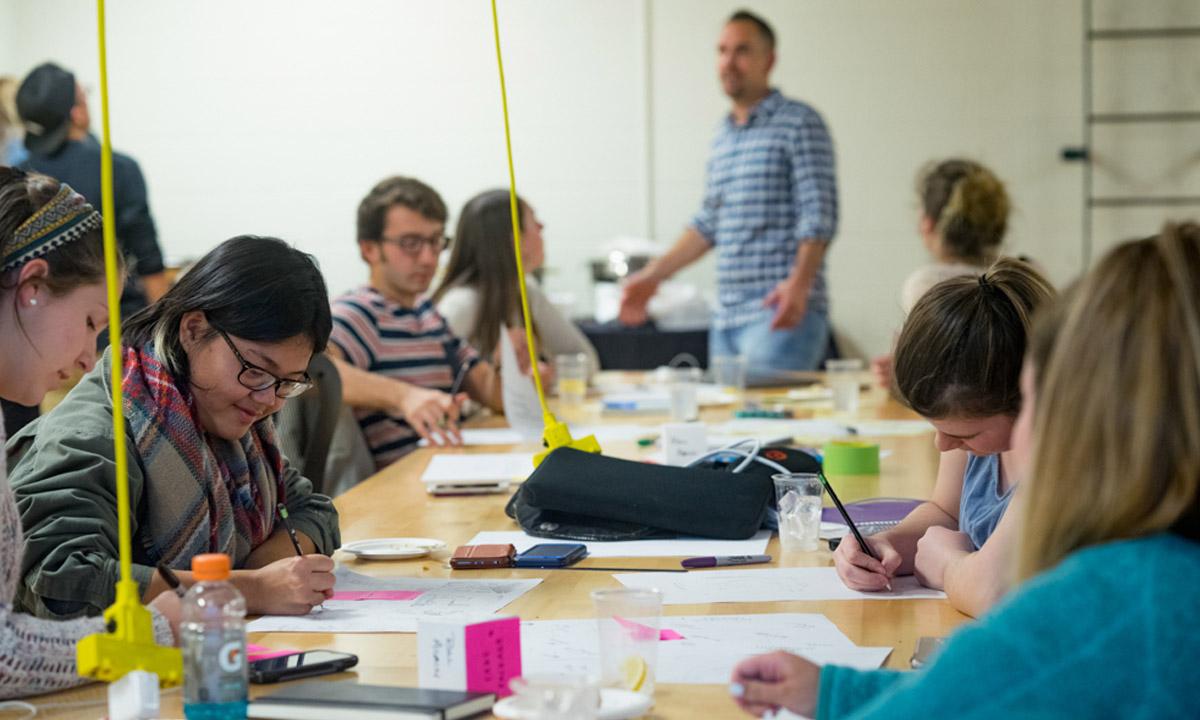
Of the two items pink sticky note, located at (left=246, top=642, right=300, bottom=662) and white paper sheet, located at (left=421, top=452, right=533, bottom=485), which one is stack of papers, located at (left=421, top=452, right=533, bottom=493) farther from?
pink sticky note, located at (left=246, top=642, right=300, bottom=662)

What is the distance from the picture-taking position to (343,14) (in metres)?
6.77

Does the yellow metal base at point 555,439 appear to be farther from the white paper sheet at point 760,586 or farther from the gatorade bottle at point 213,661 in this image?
the gatorade bottle at point 213,661

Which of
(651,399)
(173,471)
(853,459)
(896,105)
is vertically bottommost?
(651,399)

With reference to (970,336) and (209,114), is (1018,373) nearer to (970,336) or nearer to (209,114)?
(970,336)

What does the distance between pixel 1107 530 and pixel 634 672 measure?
0.51m

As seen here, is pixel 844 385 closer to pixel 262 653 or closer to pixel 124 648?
pixel 262 653

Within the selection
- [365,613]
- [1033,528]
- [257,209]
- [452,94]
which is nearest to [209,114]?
[257,209]

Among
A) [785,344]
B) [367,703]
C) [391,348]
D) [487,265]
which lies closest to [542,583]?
[367,703]

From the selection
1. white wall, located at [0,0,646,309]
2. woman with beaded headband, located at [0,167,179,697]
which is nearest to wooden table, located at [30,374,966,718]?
woman with beaded headband, located at [0,167,179,697]

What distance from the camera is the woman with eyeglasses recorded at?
157cm

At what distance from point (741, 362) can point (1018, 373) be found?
2468 mm

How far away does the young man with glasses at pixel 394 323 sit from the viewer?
11.1 feet

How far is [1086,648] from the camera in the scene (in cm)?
84

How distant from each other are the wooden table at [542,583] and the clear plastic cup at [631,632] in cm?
3
